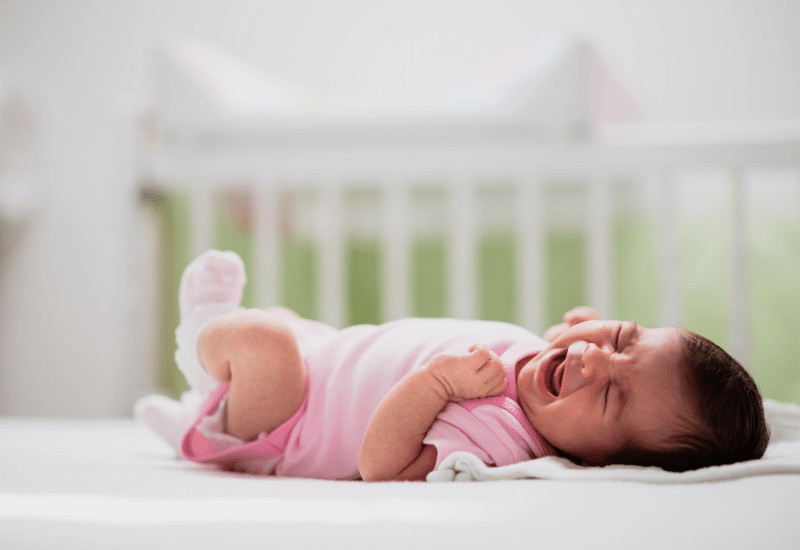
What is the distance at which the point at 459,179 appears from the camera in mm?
1416

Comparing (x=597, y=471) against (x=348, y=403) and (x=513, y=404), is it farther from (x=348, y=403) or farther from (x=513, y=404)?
(x=348, y=403)

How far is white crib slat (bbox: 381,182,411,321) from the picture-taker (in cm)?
141

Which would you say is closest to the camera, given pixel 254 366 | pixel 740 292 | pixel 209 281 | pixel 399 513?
pixel 399 513

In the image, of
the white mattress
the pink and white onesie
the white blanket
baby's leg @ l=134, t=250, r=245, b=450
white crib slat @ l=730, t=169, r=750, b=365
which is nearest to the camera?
the white mattress

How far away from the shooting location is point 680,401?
0.67 m

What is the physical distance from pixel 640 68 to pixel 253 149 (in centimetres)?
108

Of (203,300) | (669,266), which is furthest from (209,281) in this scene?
(669,266)

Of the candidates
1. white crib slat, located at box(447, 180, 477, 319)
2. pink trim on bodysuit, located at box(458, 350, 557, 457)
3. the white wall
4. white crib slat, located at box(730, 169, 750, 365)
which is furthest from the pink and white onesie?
the white wall

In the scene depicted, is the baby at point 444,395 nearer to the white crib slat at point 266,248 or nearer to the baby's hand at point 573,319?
the baby's hand at point 573,319

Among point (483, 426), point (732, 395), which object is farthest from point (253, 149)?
point (732, 395)

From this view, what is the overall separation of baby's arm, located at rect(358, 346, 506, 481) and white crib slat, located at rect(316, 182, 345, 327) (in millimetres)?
703

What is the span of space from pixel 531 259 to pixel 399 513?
2.90ft

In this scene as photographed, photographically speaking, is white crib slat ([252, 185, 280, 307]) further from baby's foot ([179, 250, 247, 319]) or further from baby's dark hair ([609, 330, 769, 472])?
baby's dark hair ([609, 330, 769, 472])

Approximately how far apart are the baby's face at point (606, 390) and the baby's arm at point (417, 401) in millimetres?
49
